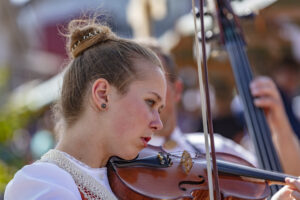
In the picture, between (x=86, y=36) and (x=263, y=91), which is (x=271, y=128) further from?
(x=86, y=36)

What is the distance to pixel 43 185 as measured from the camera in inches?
53.4

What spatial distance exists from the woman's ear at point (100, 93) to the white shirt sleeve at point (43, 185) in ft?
0.71

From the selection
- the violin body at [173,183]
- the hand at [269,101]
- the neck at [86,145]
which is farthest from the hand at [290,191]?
the hand at [269,101]

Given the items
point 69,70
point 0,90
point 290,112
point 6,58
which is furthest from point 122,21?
point 69,70

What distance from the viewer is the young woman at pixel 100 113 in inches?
57.8

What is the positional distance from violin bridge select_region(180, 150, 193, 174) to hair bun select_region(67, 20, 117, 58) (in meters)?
0.43

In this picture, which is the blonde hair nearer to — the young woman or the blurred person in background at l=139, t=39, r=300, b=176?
the young woman

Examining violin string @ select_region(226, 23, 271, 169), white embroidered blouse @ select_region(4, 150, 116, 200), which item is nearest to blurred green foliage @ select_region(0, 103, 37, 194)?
violin string @ select_region(226, 23, 271, 169)

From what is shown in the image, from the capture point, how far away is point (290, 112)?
10.9ft

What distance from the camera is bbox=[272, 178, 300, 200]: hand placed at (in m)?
1.53

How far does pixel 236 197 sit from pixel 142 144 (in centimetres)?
37

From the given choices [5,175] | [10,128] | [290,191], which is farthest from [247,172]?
[10,128]

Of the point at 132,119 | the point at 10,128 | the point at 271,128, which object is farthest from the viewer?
the point at 10,128

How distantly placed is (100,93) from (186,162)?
1.21 feet
